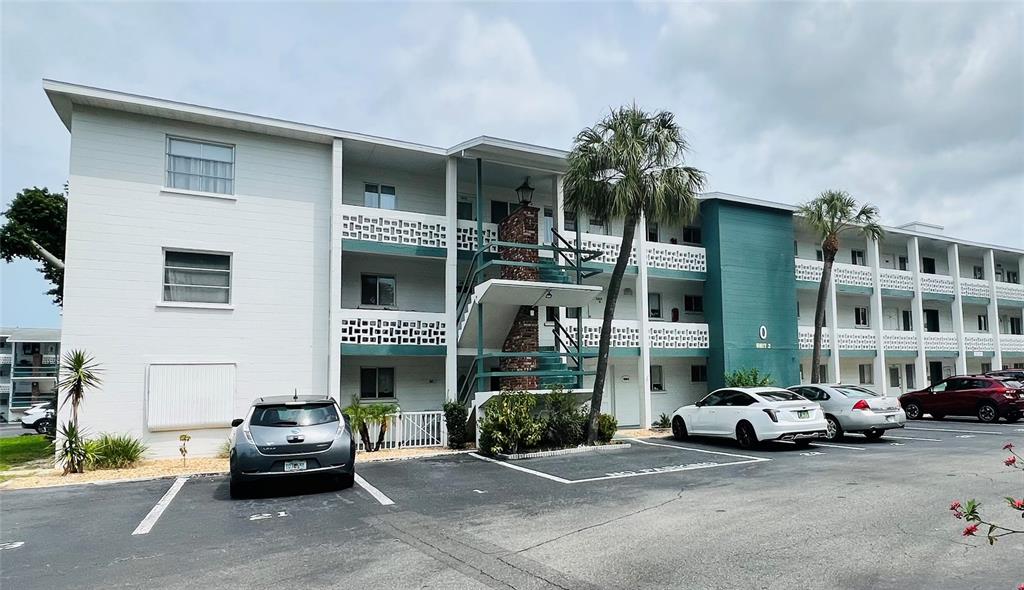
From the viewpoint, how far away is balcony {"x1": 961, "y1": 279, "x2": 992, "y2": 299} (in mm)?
31141

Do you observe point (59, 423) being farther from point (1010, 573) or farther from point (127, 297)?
point (1010, 573)

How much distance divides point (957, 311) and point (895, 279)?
15.3ft

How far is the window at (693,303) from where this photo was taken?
24188 mm

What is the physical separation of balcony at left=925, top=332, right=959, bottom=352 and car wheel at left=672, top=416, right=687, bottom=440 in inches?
722

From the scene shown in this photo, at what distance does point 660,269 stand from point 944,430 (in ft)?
32.1

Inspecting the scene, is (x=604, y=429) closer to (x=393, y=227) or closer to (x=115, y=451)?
(x=393, y=227)

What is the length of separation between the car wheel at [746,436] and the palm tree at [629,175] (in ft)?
11.2

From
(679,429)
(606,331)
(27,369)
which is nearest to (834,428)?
(679,429)

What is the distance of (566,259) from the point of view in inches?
699

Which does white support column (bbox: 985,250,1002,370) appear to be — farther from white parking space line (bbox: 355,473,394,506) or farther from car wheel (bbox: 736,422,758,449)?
white parking space line (bbox: 355,473,394,506)

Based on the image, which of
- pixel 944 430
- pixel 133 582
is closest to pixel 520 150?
pixel 133 582

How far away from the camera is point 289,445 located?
33.1 feet

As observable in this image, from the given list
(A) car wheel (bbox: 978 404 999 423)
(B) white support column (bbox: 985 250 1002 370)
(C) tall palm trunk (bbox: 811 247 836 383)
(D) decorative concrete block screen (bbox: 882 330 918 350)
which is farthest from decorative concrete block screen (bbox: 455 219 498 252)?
(B) white support column (bbox: 985 250 1002 370)

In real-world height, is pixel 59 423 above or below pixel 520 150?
below
